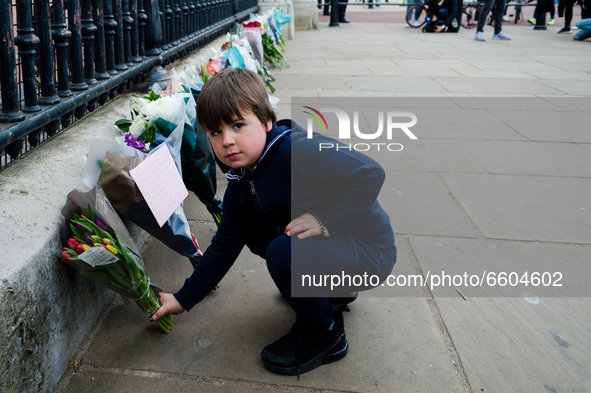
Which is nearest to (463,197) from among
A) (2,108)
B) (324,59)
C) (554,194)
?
(554,194)

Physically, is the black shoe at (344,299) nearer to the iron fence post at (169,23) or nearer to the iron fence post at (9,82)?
the iron fence post at (9,82)

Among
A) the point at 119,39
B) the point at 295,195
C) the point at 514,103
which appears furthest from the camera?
the point at 514,103

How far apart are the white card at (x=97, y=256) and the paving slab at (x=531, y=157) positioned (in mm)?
3006

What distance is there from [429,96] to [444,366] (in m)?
4.64

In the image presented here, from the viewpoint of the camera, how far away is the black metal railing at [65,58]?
2.06 metres

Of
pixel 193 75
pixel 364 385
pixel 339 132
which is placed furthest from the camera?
pixel 339 132

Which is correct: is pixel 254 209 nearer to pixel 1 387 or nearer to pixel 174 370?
pixel 174 370

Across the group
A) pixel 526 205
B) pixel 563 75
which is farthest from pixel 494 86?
pixel 526 205

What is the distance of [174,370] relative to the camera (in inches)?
76.0

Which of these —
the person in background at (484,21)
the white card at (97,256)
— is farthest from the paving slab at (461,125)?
the person in background at (484,21)

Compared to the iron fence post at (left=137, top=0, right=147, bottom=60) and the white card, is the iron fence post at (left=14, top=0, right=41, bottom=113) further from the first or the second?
the iron fence post at (left=137, top=0, right=147, bottom=60)

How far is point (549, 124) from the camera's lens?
16.6ft

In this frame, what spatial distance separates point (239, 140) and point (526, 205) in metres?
2.26

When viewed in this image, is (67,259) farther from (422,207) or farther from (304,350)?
(422,207)
